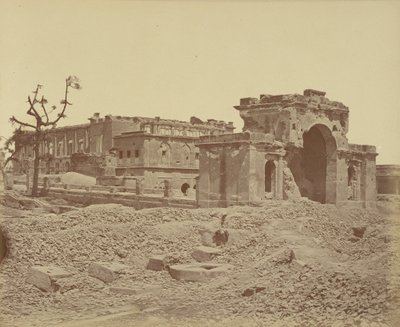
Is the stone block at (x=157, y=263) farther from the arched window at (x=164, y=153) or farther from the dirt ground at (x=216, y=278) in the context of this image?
the arched window at (x=164, y=153)

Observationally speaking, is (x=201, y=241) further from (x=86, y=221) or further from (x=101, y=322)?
(x=101, y=322)

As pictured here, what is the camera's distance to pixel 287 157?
96.1 feet

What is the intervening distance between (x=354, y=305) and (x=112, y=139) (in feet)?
142

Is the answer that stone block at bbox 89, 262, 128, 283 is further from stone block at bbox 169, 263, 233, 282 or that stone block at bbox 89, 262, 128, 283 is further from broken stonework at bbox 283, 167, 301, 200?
broken stonework at bbox 283, 167, 301, 200

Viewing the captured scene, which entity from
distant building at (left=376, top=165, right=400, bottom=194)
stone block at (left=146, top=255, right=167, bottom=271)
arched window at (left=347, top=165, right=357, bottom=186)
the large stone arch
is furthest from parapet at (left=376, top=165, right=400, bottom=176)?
stone block at (left=146, top=255, right=167, bottom=271)

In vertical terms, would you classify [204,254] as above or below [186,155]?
below

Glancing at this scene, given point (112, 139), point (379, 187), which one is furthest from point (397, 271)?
point (112, 139)

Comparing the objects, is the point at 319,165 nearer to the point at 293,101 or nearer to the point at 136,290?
the point at 293,101

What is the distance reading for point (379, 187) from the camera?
132 ft

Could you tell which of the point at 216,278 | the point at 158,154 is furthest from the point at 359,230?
the point at 158,154

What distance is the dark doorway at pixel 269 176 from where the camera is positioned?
94.0ft

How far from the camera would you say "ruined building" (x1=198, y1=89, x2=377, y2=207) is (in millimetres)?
26953

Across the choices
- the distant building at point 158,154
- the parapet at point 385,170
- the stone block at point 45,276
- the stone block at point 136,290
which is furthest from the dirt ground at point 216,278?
the distant building at point 158,154

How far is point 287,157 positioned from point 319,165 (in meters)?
4.28
